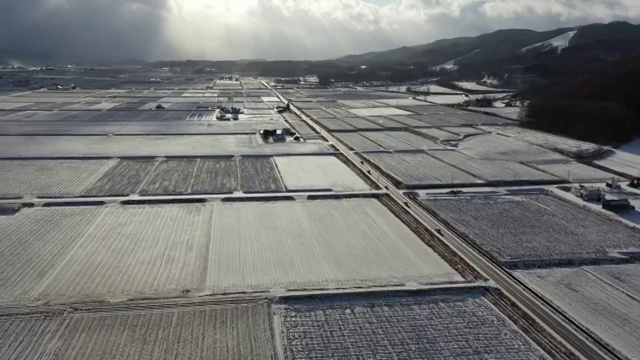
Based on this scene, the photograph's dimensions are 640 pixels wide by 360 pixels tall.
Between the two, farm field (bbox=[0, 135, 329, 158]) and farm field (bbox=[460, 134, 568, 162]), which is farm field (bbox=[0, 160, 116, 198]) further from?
farm field (bbox=[460, 134, 568, 162])

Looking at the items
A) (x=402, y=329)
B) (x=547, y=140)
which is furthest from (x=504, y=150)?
(x=402, y=329)

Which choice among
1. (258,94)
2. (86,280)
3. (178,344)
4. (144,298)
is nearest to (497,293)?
(178,344)

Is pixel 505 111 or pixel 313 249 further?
pixel 505 111

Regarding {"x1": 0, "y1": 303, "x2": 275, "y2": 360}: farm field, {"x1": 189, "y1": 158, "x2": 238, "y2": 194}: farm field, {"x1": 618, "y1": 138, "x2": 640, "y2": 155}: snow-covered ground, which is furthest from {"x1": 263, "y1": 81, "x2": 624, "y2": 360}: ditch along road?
{"x1": 618, "y1": 138, "x2": 640, "y2": 155}: snow-covered ground

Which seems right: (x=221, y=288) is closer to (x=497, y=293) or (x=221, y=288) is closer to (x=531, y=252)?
(x=497, y=293)

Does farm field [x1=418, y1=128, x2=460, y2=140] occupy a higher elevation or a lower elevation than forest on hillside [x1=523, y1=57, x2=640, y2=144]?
lower

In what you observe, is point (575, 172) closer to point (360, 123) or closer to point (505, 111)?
point (360, 123)
